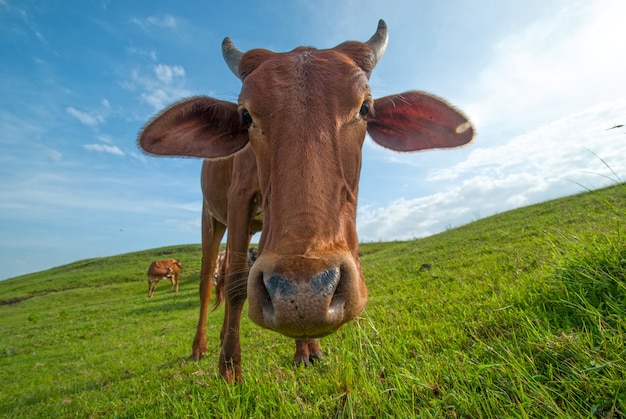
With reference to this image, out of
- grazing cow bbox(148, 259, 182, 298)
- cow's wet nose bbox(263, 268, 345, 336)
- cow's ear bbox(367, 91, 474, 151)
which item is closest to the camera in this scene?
cow's wet nose bbox(263, 268, 345, 336)

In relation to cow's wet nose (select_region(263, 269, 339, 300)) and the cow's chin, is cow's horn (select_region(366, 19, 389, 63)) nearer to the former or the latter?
the cow's chin

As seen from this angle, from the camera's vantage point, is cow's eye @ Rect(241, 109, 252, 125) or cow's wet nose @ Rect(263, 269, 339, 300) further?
cow's eye @ Rect(241, 109, 252, 125)

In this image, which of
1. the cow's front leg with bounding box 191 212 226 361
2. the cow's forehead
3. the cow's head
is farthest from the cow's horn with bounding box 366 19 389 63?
the cow's front leg with bounding box 191 212 226 361

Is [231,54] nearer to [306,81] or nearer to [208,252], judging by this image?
[306,81]

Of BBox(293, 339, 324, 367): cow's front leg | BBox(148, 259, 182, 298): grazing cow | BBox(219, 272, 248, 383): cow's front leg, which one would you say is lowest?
BBox(293, 339, 324, 367): cow's front leg

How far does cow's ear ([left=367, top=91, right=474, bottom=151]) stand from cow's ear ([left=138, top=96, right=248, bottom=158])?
4.78ft

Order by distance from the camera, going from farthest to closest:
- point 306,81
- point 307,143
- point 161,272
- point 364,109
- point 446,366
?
point 161,272, point 364,109, point 306,81, point 307,143, point 446,366

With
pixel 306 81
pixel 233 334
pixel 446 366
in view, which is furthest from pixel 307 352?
pixel 306 81

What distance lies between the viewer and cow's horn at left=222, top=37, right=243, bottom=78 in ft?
13.7

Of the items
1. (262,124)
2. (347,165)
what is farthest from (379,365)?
(262,124)

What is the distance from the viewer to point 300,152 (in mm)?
2492

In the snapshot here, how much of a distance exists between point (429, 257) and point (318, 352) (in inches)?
348

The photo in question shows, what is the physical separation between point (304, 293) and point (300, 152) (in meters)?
1.05

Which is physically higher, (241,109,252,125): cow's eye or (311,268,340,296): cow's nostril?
(241,109,252,125): cow's eye
